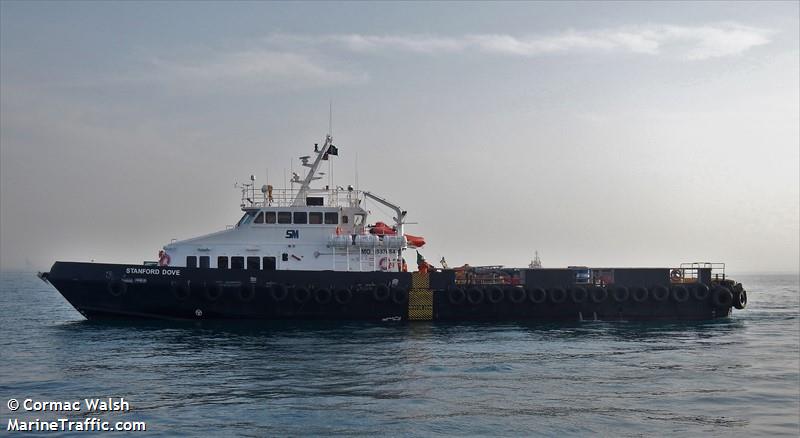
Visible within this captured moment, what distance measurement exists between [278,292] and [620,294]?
13.0m

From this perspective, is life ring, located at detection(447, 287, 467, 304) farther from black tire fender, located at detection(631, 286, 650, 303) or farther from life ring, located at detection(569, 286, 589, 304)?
black tire fender, located at detection(631, 286, 650, 303)

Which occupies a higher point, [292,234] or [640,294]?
[292,234]

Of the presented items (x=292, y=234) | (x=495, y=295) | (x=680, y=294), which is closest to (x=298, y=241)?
(x=292, y=234)

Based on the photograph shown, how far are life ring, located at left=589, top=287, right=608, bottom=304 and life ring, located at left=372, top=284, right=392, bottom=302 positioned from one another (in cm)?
788

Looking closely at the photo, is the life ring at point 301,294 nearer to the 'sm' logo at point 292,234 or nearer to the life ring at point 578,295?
the 'sm' logo at point 292,234

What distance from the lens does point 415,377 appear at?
57.3 feet

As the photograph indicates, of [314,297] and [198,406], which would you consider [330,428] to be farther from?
[314,297]

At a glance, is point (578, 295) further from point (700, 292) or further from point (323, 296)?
point (323, 296)

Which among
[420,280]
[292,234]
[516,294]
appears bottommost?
[516,294]

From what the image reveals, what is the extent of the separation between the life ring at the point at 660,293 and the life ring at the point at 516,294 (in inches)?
204

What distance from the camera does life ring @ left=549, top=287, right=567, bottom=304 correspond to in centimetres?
2908

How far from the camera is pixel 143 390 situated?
1602 centimetres

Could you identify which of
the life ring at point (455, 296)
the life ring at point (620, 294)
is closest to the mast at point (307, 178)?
the life ring at point (455, 296)

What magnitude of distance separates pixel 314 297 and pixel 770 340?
1532cm
